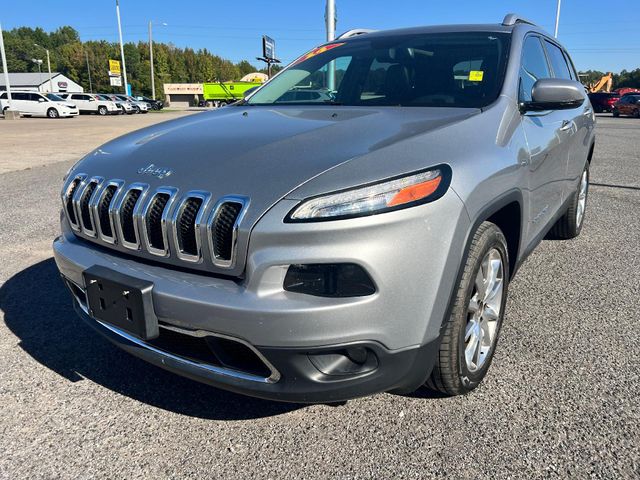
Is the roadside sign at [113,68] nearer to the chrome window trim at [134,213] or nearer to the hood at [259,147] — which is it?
the hood at [259,147]

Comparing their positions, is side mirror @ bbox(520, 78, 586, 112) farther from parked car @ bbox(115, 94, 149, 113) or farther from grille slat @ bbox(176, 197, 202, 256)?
parked car @ bbox(115, 94, 149, 113)

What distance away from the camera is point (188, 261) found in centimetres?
188

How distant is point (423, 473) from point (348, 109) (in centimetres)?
184

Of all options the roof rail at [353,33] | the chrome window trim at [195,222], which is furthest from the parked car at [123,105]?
the chrome window trim at [195,222]

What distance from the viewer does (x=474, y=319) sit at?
2287 mm

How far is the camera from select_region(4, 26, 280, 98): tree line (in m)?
90.7

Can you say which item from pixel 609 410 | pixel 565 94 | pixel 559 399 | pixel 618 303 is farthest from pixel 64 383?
pixel 618 303

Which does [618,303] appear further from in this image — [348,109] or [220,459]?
[220,459]

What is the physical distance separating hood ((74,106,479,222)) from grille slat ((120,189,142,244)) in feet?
0.25

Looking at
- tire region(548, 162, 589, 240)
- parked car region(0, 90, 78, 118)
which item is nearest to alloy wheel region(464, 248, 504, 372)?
tire region(548, 162, 589, 240)

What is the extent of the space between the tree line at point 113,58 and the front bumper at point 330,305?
91.7 meters

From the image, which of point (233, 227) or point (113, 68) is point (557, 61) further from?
point (113, 68)

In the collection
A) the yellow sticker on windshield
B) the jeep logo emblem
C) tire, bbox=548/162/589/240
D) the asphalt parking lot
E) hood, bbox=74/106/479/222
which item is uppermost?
the yellow sticker on windshield

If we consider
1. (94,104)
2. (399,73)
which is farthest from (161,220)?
(94,104)
